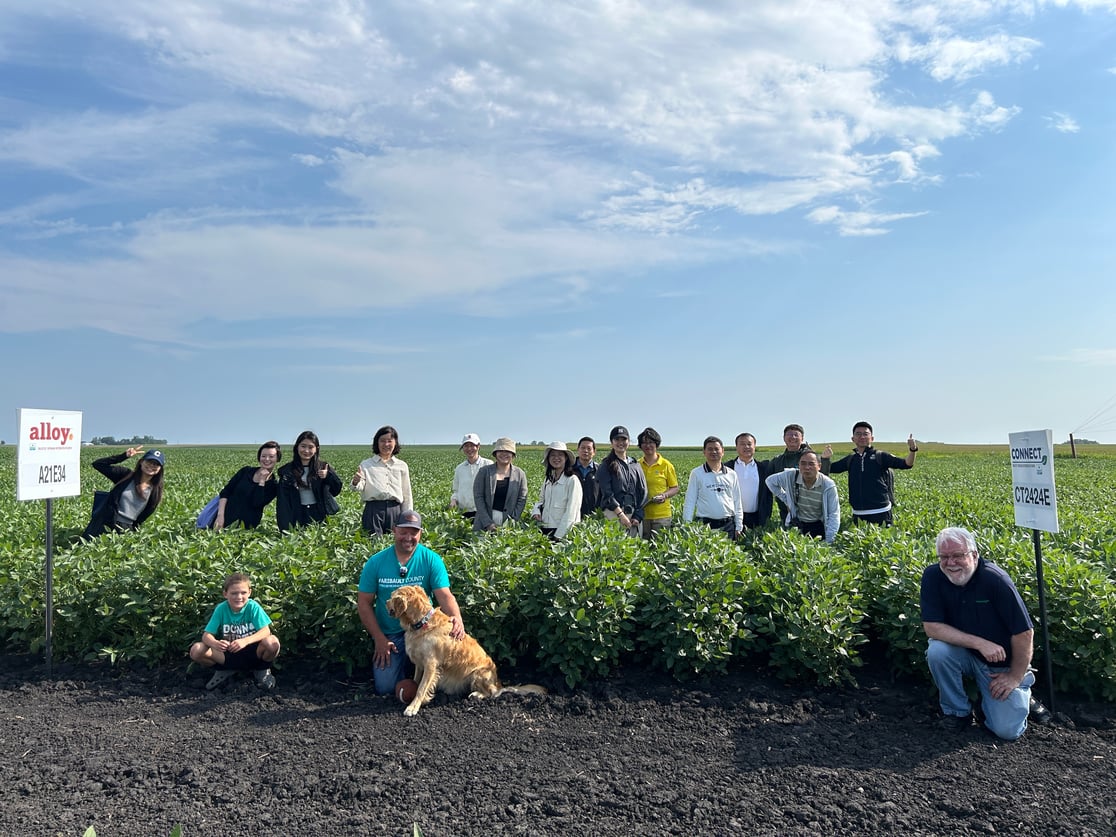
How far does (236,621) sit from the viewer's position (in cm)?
634

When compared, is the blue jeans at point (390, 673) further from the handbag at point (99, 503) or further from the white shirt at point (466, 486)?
the handbag at point (99, 503)

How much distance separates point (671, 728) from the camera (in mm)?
5422

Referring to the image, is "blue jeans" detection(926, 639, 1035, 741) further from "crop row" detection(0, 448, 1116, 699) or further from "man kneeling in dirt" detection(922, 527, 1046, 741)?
"crop row" detection(0, 448, 1116, 699)

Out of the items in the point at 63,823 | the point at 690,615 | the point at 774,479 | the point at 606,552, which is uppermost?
the point at 774,479

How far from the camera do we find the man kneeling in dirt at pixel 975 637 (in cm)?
532

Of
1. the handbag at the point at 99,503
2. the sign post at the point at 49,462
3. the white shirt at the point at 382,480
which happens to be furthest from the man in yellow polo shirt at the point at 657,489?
the handbag at the point at 99,503

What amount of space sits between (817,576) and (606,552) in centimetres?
176

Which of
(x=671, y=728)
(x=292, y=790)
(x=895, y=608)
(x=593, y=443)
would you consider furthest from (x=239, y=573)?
(x=895, y=608)

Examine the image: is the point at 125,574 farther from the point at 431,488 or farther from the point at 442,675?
the point at 431,488

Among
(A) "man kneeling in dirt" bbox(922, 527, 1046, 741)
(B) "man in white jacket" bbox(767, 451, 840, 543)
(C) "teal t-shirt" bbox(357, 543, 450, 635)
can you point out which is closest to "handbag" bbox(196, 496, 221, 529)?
(C) "teal t-shirt" bbox(357, 543, 450, 635)

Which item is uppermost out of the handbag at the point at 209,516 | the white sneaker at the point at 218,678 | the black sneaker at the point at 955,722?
the handbag at the point at 209,516

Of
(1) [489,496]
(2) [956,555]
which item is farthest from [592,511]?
(2) [956,555]

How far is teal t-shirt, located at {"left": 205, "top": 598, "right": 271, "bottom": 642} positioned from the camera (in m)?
6.31

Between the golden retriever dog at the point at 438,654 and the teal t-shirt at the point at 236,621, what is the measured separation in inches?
50.6
